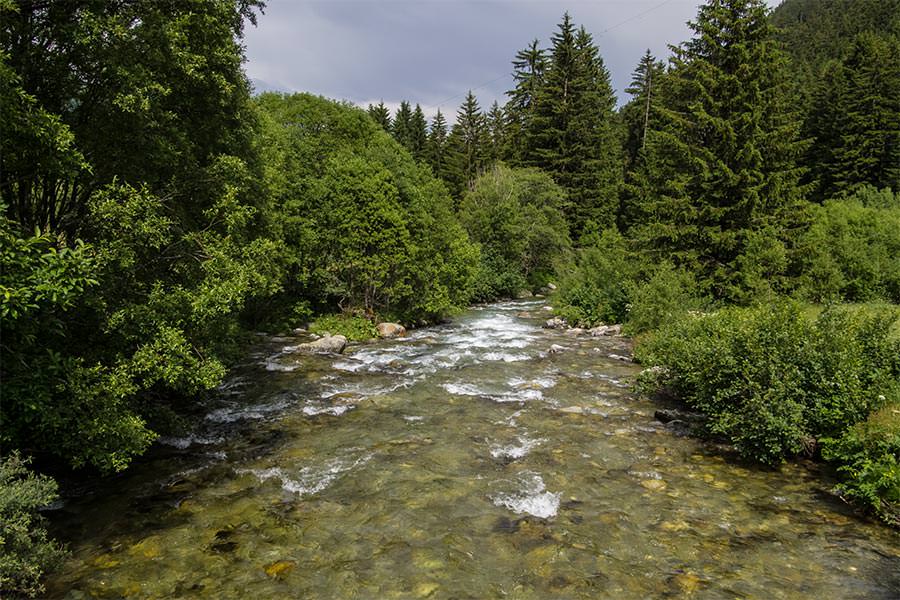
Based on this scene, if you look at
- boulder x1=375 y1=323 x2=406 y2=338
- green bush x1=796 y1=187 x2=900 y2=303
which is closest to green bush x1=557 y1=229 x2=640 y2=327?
green bush x1=796 y1=187 x2=900 y2=303

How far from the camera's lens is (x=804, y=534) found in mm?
7090

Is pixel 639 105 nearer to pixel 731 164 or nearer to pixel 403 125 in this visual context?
pixel 403 125

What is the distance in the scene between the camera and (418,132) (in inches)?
3012

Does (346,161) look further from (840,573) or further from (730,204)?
(840,573)

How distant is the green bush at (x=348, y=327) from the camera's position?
22.0m

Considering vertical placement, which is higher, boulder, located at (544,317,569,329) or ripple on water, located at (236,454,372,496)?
boulder, located at (544,317,569,329)

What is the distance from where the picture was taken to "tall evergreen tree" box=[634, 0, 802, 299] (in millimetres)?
22938

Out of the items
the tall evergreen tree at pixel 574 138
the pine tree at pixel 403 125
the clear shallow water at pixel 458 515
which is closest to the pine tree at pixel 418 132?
the pine tree at pixel 403 125

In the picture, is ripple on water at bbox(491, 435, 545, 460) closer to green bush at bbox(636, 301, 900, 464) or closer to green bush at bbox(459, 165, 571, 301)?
green bush at bbox(636, 301, 900, 464)

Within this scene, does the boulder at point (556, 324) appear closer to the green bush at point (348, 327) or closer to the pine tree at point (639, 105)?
the green bush at point (348, 327)

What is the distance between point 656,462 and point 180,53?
432 inches

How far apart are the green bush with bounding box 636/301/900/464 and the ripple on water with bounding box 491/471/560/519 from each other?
351 centimetres

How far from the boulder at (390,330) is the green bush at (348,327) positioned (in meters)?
0.39

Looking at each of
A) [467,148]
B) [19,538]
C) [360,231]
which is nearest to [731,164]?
[360,231]
